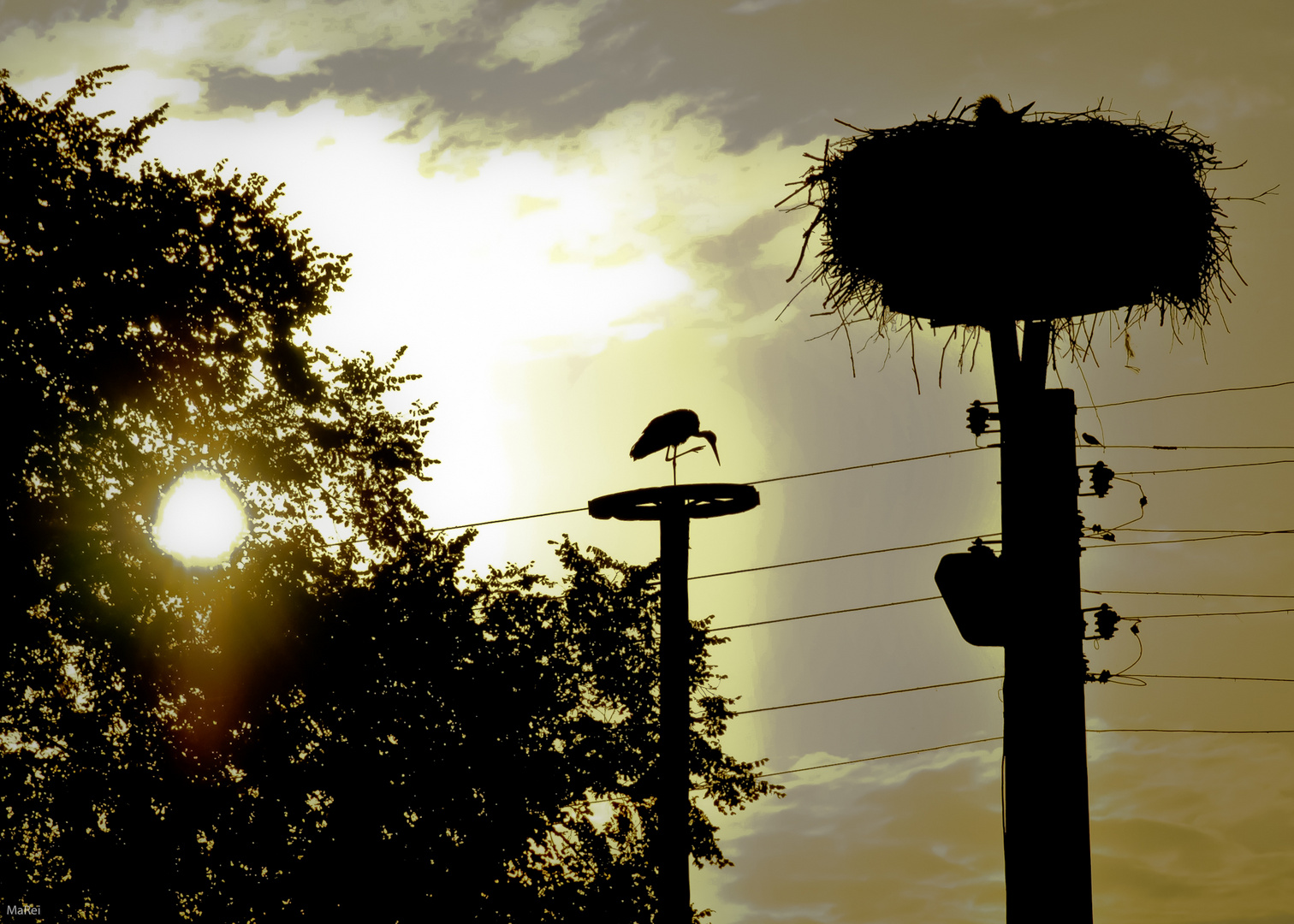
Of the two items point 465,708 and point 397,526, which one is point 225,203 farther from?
point 465,708

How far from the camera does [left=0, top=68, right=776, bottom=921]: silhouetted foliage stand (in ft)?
34.9

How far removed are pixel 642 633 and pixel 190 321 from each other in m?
6.95

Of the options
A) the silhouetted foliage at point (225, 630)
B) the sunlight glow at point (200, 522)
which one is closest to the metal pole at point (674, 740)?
the silhouetted foliage at point (225, 630)

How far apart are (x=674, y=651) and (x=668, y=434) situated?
262 cm

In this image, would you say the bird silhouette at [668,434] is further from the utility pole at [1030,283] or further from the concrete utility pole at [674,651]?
the utility pole at [1030,283]

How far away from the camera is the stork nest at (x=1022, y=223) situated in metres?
5.55

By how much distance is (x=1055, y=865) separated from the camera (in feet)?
13.8

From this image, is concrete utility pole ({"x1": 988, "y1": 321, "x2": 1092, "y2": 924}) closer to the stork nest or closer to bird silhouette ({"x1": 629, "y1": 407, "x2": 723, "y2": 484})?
the stork nest

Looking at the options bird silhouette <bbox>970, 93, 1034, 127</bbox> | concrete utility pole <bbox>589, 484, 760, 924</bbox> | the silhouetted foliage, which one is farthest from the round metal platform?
bird silhouette <bbox>970, 93, 1034, 127</bbox>

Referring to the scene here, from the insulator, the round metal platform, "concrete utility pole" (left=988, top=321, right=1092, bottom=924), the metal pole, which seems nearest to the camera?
"concrete utility pole" (left=988, top=321, right=1092, bottom=924)

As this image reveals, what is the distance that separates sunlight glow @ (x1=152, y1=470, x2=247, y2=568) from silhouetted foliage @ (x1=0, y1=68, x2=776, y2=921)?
0.49 feet

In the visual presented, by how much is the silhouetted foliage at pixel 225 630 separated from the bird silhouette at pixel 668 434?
→ 8.80ft

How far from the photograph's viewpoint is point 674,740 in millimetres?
9727

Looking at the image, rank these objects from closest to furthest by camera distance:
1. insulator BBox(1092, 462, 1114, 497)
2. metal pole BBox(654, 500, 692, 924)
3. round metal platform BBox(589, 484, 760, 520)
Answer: insulator BBox(1092, 462, 1114, 497) → metal pole BBox(654, 500, 692, 924) → round metal platform BBox(589, 484, 760, 520)
